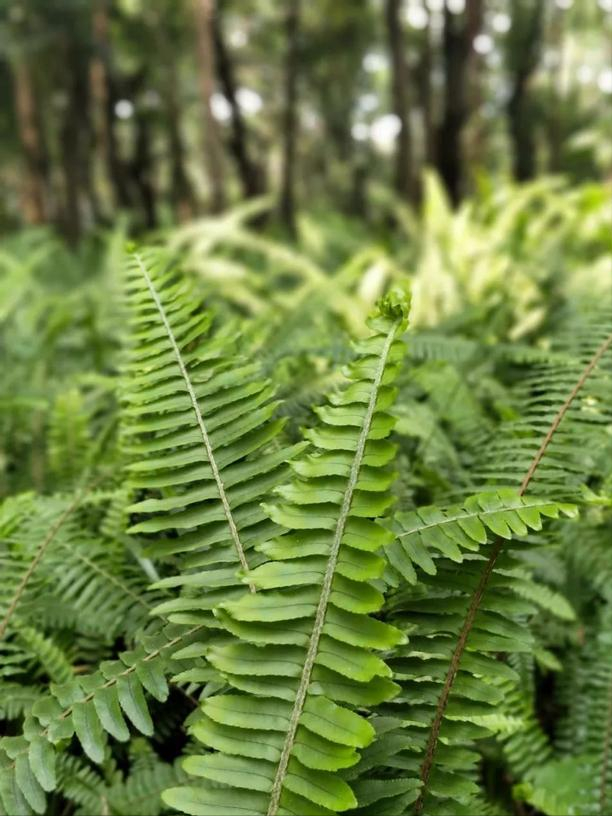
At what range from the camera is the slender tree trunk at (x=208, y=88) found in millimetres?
4974

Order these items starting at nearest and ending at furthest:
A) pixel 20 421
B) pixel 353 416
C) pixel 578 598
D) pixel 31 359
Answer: pixel 353 416 → pixel 578 598 → pixel 20 421 → pixel 31 359

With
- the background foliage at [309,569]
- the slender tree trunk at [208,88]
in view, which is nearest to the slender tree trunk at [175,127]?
the slender tree trunk at [208,88]

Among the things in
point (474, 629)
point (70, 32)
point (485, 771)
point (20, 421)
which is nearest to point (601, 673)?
point (485, 771)

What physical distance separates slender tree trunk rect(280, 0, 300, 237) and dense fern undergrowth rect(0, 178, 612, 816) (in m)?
5.90

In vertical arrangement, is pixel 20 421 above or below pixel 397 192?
below

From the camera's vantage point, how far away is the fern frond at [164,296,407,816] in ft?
2.60

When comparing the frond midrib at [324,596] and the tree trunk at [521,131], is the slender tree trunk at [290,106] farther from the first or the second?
the frond midrib at [324,596]

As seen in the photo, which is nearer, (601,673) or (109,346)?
(601,673)

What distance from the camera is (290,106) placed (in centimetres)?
721

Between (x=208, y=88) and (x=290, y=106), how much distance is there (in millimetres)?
2321

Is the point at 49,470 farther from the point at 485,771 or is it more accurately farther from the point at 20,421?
the point at 485,771

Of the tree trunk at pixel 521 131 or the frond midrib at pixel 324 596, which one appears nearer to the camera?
the frond midrib at pixel 324 596

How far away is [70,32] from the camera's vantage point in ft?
22.4

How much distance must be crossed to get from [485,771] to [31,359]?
7.53 feet
